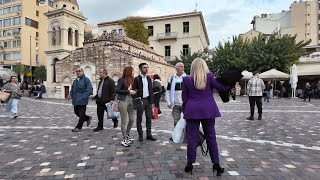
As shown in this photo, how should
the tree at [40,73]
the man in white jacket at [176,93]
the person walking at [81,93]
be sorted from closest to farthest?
the man in white jacket at [176,93] → the person walking at [81,93] → the tree at [40,73]

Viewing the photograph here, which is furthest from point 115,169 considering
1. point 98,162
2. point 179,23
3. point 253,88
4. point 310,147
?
point 179,23

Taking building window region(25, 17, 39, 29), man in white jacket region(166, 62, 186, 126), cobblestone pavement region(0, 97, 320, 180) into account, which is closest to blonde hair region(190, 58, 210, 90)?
cobblestone pavement region(0, 97, 320, 180)

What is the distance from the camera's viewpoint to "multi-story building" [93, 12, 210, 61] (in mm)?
45469

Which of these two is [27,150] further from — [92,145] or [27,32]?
[27,32]

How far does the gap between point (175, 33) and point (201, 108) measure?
4332 cm

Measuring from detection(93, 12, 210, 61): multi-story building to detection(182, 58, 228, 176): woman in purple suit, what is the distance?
1625 inches

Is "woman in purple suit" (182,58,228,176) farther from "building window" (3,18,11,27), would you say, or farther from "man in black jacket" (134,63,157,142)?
"building window" (3,18,11,27)

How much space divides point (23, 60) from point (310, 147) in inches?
2292

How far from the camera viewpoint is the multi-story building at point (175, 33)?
4547cm

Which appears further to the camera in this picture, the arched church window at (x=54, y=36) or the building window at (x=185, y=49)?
the building window at (x=185, y=49)

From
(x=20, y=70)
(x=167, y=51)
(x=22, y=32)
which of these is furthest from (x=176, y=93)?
(x=22, y=32)

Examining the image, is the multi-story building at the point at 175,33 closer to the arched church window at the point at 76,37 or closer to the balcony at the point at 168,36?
the balcony at the point at 168,36

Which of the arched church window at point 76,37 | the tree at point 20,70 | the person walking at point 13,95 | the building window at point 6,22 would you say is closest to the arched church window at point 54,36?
the arched church window at point 76,37

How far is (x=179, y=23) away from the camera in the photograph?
46281mm
